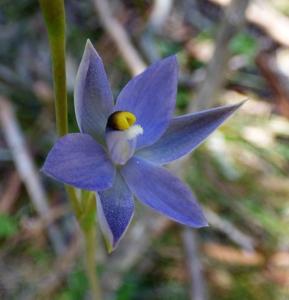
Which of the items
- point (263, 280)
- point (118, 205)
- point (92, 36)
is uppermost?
point (118, 205)

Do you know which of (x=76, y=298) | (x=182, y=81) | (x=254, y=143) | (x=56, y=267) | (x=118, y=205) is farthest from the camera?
(x=182, y=81)

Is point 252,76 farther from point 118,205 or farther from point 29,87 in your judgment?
point 118,205

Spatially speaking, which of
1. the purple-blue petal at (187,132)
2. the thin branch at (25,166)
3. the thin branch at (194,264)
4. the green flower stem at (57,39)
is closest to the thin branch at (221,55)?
the thin branch at (194,264)

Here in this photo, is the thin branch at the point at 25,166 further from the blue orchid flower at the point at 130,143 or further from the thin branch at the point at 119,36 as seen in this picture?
the blue orchid flower at the point at 130,143

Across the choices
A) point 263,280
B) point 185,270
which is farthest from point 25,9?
point 263,280

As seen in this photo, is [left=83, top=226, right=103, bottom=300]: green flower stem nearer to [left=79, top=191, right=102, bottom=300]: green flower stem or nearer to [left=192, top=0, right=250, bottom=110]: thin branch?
[left=79, top=191, right=102, bottom=300]: green flower stem

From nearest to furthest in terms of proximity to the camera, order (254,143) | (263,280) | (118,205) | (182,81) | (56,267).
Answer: (118,205) → (56,267) → (263,280) → (254,143) → (182,81)

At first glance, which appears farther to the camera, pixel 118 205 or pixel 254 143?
pixel 254 143
